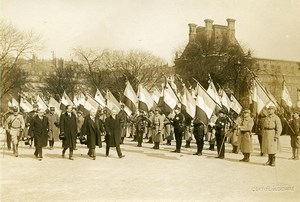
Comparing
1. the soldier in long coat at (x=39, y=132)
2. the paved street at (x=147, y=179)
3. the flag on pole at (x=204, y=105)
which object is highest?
the flag on pole at (x=204, y=105)

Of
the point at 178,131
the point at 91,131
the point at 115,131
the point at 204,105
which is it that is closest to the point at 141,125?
the point at 178,131

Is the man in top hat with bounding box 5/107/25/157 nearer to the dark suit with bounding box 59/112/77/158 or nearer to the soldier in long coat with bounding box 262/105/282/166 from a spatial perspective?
the dark suit with bounding box 59/112/77/158

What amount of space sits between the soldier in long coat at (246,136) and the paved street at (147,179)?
375 millimetres

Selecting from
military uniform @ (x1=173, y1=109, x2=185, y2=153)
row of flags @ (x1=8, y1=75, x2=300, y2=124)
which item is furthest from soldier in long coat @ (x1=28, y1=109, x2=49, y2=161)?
military uniform @ (x1=173, y1=109, x2=185, y2=153)

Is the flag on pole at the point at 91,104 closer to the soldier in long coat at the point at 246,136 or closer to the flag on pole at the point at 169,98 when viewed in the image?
the flag on pole at the point at 169,98

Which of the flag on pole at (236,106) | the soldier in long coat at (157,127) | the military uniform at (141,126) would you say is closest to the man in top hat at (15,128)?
the soldier in long coat at (157,127)

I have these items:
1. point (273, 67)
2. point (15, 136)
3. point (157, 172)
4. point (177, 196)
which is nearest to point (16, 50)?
point (15, 136)

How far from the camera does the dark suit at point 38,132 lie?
521 inches

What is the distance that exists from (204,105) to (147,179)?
4802 millimetres

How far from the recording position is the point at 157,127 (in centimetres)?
1719

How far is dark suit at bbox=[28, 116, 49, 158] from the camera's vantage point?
13234 mm

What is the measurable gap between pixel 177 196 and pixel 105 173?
2.72 metres

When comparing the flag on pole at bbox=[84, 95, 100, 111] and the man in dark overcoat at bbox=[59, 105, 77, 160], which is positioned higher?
the flag on pole at bbox=[84, 95, 100, 111]

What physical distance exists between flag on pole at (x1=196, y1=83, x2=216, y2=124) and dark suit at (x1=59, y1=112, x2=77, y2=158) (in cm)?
442
